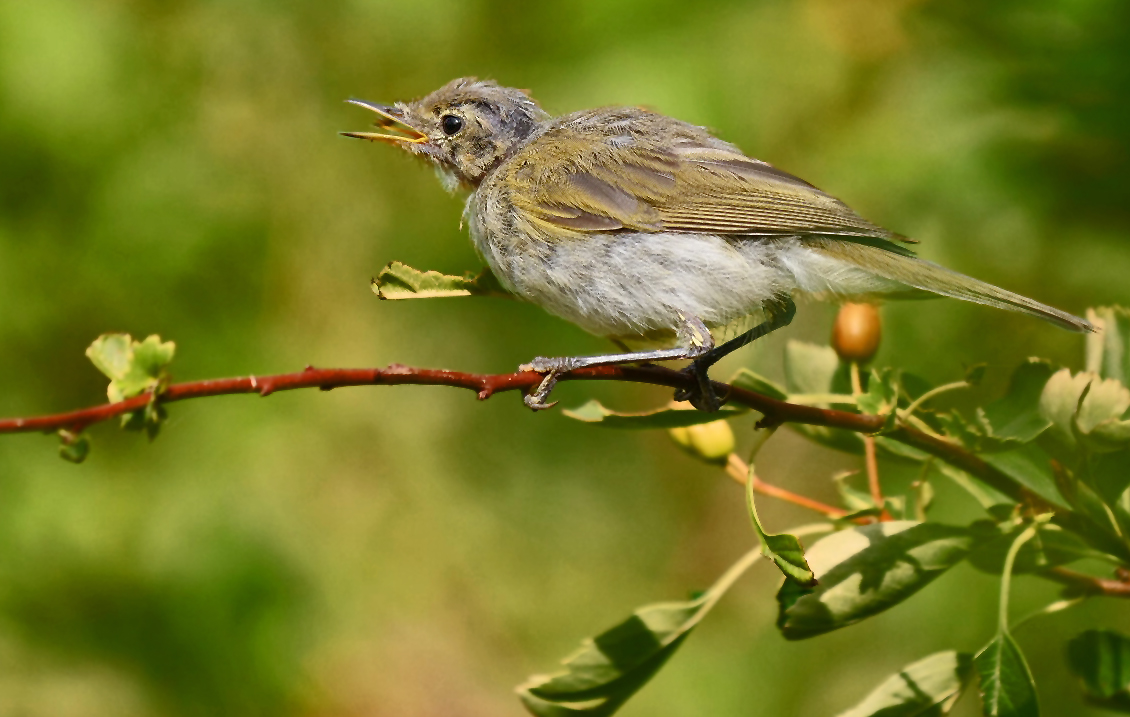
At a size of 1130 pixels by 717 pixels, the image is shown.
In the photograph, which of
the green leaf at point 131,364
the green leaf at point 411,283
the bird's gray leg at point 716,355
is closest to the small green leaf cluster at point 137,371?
the green leaf at point 131,364

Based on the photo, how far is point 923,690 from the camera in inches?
86.0

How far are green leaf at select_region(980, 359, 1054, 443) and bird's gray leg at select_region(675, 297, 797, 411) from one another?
1.65 feet

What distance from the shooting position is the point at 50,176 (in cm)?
388

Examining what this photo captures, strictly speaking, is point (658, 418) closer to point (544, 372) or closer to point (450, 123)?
point (544, 372)

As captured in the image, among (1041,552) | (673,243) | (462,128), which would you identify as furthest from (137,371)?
(462,128)

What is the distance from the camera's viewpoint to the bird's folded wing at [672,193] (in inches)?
116

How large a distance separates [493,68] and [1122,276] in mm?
2486

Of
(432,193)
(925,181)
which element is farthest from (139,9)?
(925,181)

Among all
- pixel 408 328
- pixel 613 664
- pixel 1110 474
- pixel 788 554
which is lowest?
pixel 408 328

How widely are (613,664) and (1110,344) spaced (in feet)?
3.99

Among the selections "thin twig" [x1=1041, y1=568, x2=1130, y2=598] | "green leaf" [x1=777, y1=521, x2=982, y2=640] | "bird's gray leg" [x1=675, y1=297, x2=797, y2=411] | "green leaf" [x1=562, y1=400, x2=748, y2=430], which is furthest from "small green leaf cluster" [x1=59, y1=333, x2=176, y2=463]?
"thin twig" [x1=1041, y1=568, x2=1130, y2=598]

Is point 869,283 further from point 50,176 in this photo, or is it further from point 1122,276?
point 50,176

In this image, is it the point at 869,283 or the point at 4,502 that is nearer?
the point at 869,283

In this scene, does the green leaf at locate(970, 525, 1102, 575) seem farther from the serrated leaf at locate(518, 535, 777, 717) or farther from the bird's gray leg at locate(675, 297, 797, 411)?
the bird's gray leg at locate(675, 297, 797, 411)
